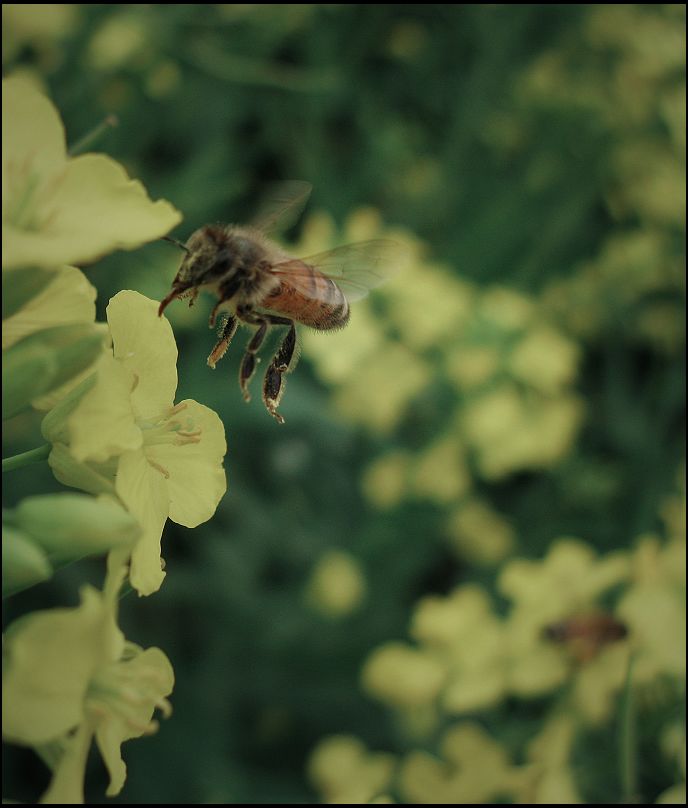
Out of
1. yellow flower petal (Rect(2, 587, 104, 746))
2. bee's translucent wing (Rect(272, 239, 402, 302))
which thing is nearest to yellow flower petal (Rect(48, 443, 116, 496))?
yellow flower petal (Rect(2, 587, 104, 746))

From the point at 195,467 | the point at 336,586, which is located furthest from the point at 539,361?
the point at 195,467

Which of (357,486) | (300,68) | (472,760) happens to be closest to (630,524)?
(357,486)

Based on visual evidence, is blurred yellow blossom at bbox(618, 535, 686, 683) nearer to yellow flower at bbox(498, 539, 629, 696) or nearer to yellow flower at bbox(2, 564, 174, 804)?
yellow flower at bbox(498, 539, 629, 696)

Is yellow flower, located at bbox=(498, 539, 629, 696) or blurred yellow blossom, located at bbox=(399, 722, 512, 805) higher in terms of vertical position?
yellow flower, located at bbox=(498, 539, 629, 696)

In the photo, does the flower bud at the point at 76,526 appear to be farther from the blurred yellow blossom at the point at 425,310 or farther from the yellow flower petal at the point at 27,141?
the blurred yellow blossom at the point at 425,310

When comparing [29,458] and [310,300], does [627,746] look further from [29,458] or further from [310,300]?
[29,458]
